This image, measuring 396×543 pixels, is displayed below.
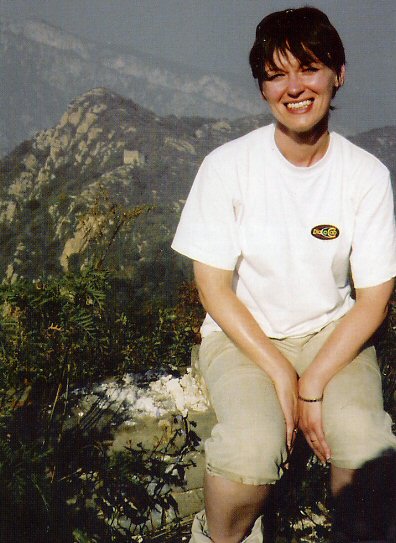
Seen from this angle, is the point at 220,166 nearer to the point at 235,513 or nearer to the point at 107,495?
the point at 235,513

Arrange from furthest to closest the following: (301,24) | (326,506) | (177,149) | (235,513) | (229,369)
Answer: (177,149)
(326,506)
(229,369)
(301,24)
(235,513)

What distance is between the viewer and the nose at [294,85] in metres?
2.10

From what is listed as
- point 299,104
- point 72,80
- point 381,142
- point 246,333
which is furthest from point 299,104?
point 72,80

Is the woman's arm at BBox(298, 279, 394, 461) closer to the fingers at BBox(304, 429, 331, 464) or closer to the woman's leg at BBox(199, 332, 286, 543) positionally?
the fingers at BBox(304, 429, 331, 464)

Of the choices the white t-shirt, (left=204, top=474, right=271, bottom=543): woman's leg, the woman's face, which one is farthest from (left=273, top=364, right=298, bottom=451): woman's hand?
the woman's face

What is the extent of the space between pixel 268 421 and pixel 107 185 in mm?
4043

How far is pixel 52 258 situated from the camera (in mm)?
4152

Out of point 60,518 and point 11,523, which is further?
point 60,518

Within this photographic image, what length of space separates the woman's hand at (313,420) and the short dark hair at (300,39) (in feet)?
4.55

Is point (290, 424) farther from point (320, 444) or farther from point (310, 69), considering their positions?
point (310, 69)

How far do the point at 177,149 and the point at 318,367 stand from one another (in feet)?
16.9

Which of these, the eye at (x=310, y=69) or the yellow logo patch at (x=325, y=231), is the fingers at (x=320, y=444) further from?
the eye at (x=310, y=69)

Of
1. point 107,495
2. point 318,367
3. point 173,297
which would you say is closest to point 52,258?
point 173,297

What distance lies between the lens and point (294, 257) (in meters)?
2.26
